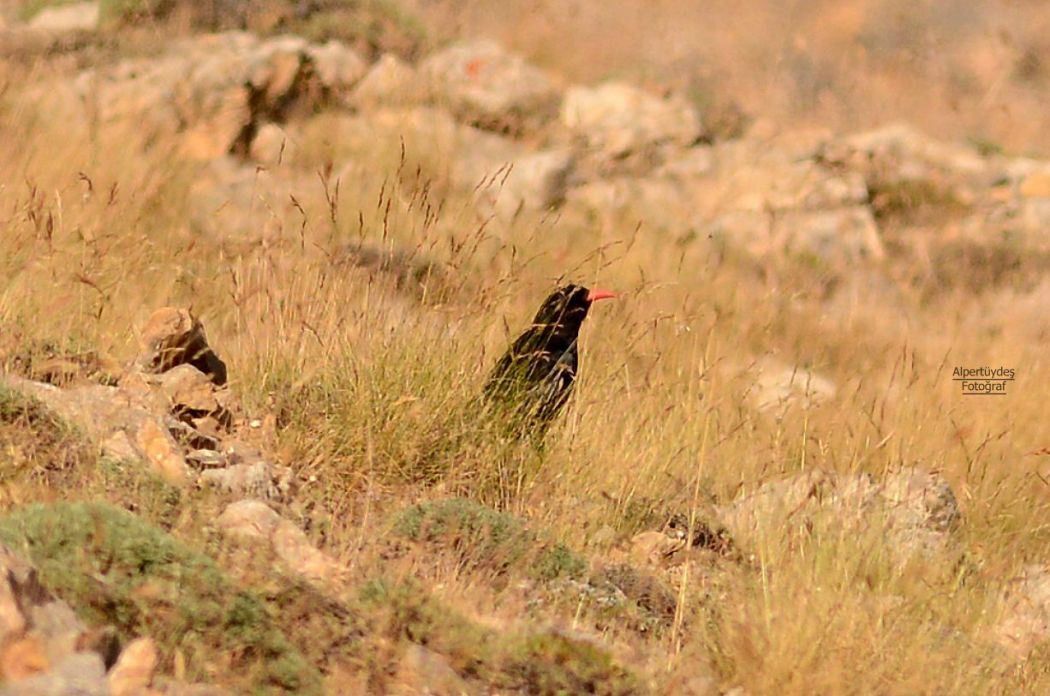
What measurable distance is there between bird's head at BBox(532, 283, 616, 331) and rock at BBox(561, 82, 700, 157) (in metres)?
6.65

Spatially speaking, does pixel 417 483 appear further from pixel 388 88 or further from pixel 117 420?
pixel 388 88

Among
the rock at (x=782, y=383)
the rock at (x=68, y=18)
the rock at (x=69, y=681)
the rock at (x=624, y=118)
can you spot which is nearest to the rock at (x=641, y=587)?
the rock at (x=69, y=681)

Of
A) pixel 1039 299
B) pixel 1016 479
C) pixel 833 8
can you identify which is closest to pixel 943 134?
pixel 833 8

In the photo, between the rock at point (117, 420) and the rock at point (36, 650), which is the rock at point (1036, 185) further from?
the rock at point (36, 650)

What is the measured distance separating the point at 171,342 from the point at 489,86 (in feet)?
28.1

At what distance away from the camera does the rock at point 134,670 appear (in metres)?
2.93

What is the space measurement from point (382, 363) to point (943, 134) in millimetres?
13956

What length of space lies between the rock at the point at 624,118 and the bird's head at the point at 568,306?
6.65 meters

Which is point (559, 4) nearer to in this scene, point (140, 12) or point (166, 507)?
point (140, 12)

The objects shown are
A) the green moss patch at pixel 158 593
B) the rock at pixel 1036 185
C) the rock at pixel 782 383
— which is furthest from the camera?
the rock at pixel 1036 185

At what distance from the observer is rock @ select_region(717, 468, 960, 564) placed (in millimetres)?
4992

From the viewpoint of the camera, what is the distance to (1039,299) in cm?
1266

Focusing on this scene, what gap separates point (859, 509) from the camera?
498 cm

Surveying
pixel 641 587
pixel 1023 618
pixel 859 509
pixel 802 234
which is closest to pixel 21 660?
pixel 641 587
